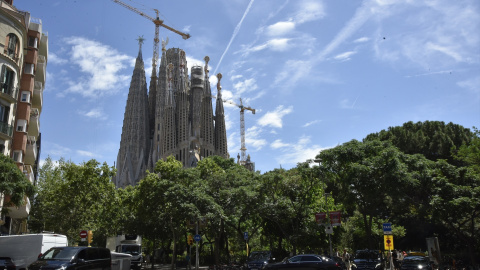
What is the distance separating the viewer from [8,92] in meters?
25.5

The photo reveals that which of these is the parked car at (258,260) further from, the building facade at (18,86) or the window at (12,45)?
the window at (12,45)

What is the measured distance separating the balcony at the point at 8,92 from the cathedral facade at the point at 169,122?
89.8 m

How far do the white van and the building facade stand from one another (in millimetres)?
3674

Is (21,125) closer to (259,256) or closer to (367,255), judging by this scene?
(259,256)

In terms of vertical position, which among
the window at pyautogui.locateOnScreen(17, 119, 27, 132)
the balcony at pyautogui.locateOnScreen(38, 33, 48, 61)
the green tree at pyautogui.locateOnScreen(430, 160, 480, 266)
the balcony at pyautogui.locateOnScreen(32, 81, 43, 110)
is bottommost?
the green tree at pyautogui.locateOnScreen(430, 160, 480, 266)

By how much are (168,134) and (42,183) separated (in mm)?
86010

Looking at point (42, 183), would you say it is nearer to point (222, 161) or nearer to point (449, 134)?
point (222, 161)

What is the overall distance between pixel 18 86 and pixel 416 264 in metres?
27.9

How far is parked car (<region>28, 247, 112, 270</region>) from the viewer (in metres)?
13.2

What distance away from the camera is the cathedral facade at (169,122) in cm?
12400

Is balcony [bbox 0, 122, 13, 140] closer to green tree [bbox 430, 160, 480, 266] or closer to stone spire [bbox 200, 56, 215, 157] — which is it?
green tree [bbox 430, 160, 480, 266]

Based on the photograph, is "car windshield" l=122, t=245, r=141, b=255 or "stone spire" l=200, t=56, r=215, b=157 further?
"stone spire" l=200, t=56, r=215, b=157

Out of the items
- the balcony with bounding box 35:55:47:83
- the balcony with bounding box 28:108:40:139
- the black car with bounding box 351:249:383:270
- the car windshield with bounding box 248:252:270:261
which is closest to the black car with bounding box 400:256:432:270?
the black car with bounding box 351:249:383:270

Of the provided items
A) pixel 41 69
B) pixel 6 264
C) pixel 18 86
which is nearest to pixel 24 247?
pixel 6 264
